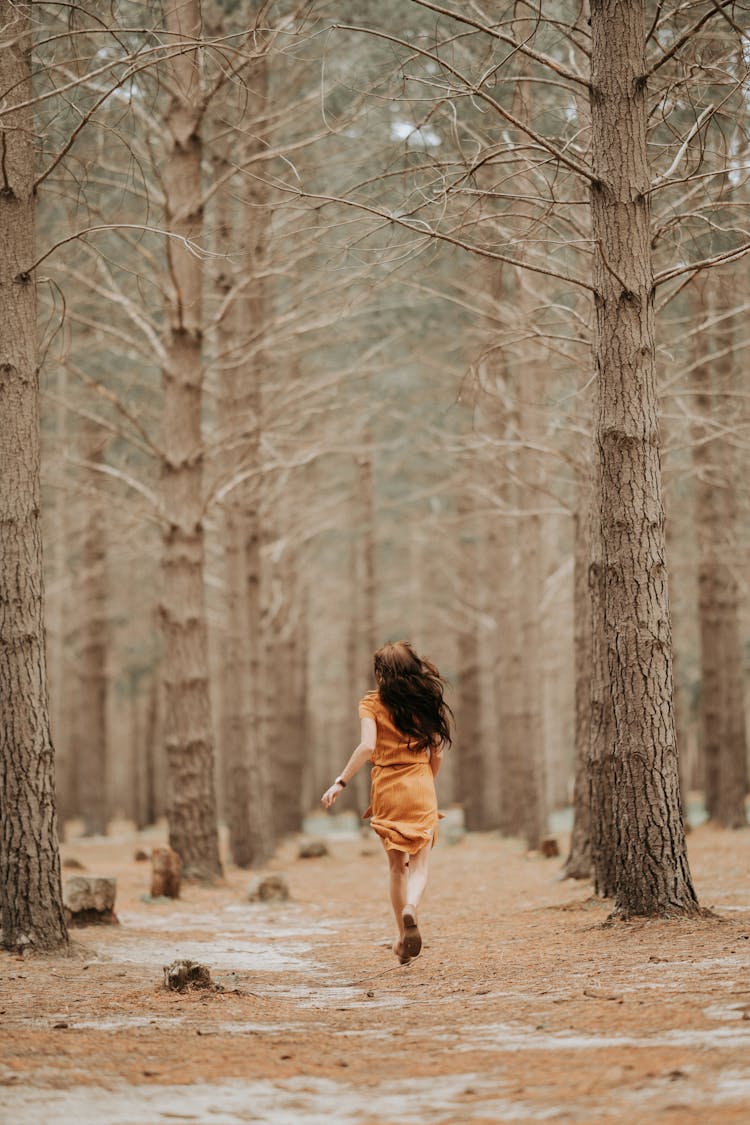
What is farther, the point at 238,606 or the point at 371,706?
the point at 238,606

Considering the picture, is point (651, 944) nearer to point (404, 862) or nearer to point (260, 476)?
point (404, 862)

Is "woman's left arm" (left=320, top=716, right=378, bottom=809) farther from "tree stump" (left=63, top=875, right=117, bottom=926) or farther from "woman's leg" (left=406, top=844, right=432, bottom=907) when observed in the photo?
"tree stump" (left=63, top=875, right=117, bottom=926)

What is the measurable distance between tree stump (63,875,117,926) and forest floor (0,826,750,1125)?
6.4 inches

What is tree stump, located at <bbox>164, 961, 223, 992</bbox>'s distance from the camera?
583 centimetres

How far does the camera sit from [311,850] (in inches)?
687

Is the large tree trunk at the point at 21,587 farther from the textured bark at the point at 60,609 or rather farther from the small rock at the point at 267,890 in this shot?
the textured bark at the point at 60,609

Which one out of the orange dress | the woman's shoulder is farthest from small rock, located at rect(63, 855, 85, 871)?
the woman's shoulder

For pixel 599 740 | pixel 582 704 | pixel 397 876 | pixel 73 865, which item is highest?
pixel 582 704

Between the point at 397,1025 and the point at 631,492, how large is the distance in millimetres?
3480

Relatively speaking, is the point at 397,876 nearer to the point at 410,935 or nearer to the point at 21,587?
the point at 410,935

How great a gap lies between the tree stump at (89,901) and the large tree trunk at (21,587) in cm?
166

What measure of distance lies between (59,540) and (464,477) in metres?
8.13

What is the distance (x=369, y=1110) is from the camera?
3602 mm

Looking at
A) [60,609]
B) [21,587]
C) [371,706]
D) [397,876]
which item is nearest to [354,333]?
[21,587]
